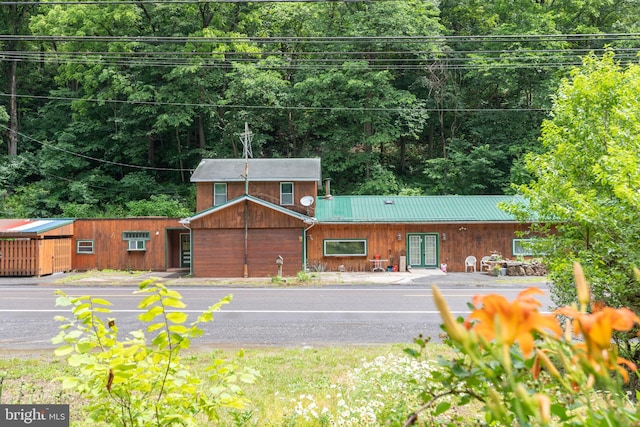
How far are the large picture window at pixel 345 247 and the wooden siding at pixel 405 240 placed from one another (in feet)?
0.65

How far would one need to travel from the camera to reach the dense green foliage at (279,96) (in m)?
35.2

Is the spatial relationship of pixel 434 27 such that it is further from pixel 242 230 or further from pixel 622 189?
pixel 622 189

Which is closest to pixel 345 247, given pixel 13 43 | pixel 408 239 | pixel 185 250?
pixel 408 239

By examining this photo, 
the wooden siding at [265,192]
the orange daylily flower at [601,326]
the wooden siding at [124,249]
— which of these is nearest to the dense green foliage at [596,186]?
the orange daylily flower at [601,326]

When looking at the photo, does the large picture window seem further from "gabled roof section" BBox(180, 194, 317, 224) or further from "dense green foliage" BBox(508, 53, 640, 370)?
"dense green foliage" BBox(508, 53, 640, 370)

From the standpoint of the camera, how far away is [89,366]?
256 cm

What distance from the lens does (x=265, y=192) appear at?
82.6 ft

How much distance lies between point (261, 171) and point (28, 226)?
11.5 metres

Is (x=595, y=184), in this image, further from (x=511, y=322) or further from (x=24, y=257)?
(x=24, y=257)

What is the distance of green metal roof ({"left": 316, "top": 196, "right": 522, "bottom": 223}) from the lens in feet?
79.6

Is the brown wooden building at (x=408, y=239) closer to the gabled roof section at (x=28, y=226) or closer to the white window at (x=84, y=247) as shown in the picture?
the white window at (x=84, y=247)

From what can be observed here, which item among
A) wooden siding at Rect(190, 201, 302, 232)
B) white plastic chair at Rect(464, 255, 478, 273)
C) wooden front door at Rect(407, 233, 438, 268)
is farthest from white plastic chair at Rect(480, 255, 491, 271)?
wooden siding at Rect(190, 201, 302, 232)

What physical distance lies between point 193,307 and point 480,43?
111ft

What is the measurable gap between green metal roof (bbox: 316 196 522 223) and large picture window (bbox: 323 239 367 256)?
3.53 feet
